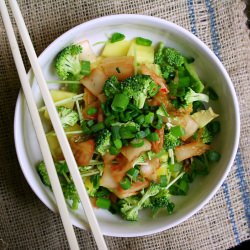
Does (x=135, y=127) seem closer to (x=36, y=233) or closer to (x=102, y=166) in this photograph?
(x=102, y=166)

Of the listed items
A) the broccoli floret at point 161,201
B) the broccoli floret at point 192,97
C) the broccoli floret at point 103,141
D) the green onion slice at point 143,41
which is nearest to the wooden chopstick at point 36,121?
the broccoli floret at point 103,141

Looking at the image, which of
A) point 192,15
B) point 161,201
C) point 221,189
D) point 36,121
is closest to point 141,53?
point 192,15

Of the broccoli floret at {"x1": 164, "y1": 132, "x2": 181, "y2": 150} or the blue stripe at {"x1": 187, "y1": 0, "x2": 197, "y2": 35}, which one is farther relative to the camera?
the blue stripe at {"x1": 187, "y1": 0, "x2": 197, "y2": 35}

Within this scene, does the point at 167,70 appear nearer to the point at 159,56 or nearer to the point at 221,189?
the point at 159,56

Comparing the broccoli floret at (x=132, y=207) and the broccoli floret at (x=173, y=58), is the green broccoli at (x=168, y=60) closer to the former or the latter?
the broccoli floret at (x=173, y=58)

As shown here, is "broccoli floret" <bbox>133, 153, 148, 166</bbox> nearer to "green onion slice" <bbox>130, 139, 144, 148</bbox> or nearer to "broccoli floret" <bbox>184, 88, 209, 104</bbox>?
"green onion slice" <bbox>130, 139, 144, 148</bbox>

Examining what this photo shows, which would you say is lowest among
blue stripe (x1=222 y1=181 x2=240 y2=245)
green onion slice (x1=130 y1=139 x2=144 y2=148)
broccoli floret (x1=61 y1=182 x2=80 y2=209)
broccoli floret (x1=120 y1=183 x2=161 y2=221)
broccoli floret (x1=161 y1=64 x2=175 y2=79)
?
blue stripe (x1=222 y1=181 x2=240 y2=245)

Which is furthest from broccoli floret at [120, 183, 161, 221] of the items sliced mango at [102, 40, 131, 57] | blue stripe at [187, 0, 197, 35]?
blue stripe at [187, 0, 197, 35]

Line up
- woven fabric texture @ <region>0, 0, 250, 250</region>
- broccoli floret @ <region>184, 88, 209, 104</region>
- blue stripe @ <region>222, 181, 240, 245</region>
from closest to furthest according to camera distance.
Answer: broccoli floret @ <region>184, 88, 209, 104</region> → woven fabric texture @ <region>0, 0, 250, 250</region> → blue stripe @ <region>222, 181, 240, 245</region>
